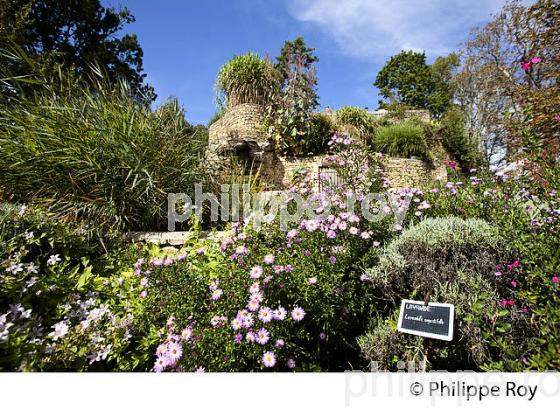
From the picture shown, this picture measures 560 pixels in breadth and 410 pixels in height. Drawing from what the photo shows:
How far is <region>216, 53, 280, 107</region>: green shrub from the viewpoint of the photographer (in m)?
8.72

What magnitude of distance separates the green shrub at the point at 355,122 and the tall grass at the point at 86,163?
21.9ft

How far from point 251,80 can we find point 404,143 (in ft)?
16.6

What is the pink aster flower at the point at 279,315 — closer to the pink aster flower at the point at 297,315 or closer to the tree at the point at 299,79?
the pink aster flower at the point at 297,315

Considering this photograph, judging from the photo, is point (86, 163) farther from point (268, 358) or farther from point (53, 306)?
point (268, 358)

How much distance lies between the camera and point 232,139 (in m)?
7.82

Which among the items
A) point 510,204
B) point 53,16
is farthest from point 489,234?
point 53,16

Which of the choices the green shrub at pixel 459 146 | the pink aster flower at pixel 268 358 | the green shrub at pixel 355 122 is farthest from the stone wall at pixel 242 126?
the green shrub at pixel 459 146

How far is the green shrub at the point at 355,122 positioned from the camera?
29.7ft

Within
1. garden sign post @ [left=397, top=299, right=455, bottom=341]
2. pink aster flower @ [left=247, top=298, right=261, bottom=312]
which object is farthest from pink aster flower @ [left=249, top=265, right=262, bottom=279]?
garden sign post @ [left=397, top=299, right=455, bottom=341]

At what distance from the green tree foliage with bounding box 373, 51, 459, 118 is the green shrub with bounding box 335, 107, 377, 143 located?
15011 millimetres

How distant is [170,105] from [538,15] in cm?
620
